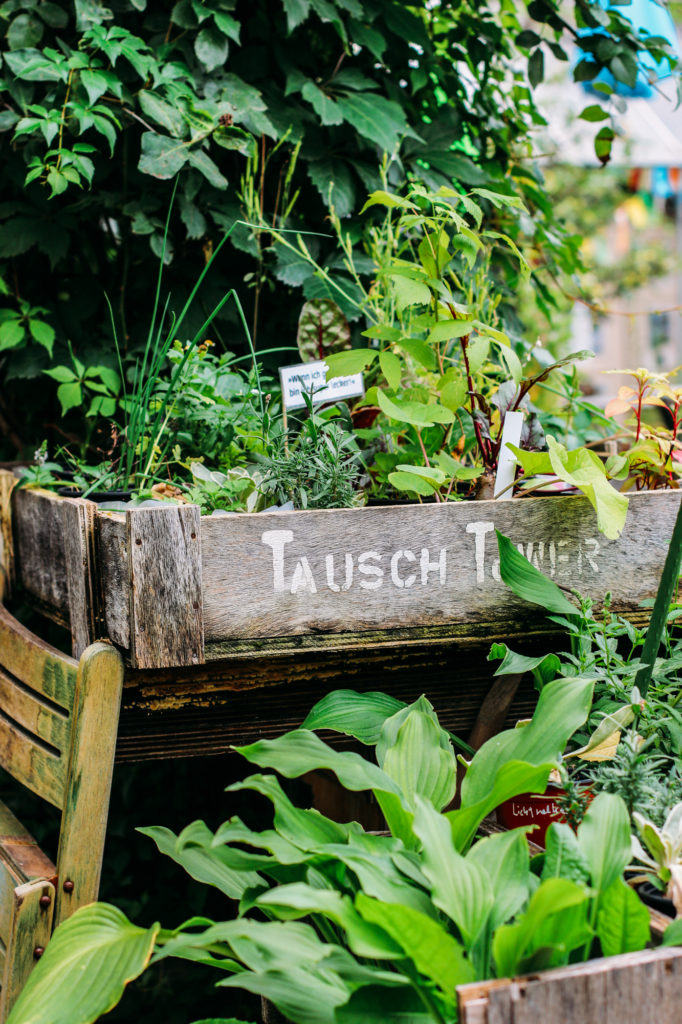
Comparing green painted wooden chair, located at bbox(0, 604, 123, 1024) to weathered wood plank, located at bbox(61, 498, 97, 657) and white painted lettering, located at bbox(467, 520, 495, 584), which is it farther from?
white painted lettering, located at bbox(467, 520, 495, 584)

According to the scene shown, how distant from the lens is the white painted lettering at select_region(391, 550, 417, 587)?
41.4 inches

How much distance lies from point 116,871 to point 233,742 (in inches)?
30.9

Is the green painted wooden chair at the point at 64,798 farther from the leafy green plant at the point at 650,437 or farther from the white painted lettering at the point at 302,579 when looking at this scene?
the leafy green plant at the point at 650,437

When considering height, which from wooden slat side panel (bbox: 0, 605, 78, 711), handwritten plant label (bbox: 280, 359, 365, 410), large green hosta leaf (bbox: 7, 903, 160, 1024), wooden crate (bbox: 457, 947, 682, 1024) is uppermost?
handwritten plant label (bbox: 280, 359, 365, 410)

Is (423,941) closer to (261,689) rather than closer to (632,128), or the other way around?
(261,689)

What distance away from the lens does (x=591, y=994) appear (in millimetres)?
662

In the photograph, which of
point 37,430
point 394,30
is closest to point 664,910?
point 37,430

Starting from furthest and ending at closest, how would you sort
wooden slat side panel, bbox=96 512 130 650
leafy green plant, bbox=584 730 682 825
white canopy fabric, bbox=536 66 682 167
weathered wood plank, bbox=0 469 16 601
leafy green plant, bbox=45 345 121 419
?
white canopy fabric, bbox=536 66 682 167
leafy green plant, bbox=45 345 121 419
weathered wood plank, bbox=0 469 16 601
wooden slat side panel, bbox=96 512 130 650
leafy green plant, bbox=584 730 682 825

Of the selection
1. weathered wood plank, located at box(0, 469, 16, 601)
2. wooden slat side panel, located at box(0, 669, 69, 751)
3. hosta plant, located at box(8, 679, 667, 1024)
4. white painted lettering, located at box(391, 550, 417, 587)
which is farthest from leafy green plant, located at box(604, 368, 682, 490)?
weathered wood plank, located at box(0, 469, 16, 601)

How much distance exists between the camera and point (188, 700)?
1.07m

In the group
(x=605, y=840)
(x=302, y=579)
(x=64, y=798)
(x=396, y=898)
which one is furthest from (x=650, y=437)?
(x=64, y=798)

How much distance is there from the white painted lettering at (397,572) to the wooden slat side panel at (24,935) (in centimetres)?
50

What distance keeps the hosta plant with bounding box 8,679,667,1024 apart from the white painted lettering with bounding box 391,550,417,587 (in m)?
0.17

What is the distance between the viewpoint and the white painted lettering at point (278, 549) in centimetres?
100
